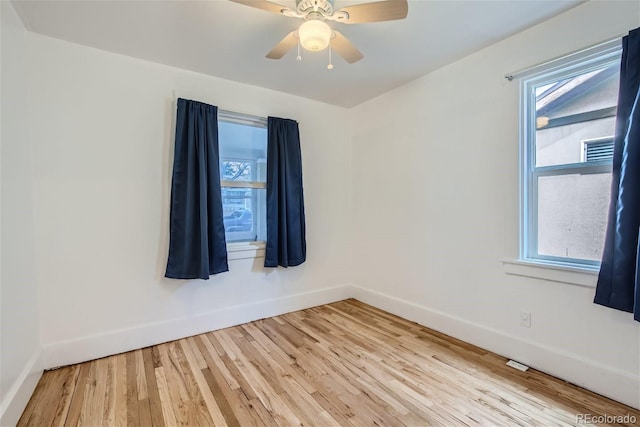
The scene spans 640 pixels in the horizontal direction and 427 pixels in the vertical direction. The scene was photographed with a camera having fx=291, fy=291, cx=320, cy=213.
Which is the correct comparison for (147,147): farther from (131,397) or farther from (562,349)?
(562,349)

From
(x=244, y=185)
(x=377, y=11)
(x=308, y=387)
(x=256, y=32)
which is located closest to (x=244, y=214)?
(x=244, y=185)

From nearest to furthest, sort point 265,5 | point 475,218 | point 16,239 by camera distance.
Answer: point 265,5
point 16,239
point 475,218

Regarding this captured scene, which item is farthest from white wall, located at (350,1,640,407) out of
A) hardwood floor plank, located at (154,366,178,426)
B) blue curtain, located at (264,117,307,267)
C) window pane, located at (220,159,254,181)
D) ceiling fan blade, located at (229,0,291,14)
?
hardwood floor plank, located at (154,366,178,426)

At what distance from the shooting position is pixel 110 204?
239 centimetres

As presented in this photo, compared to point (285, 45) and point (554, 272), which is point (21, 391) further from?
point (554, 272)

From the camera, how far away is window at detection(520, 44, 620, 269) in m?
1.91

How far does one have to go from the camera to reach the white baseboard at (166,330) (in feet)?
7.28

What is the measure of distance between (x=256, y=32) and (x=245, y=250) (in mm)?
1967

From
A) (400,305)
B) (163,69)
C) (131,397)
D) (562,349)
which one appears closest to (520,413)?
(562,349)

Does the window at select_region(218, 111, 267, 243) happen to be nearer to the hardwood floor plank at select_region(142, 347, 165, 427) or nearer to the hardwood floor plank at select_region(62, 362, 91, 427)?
the hardwood floor plank at select_region(142, 347, 165, 427)

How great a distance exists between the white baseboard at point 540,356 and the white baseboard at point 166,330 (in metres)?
1.22

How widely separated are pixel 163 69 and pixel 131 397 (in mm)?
2567

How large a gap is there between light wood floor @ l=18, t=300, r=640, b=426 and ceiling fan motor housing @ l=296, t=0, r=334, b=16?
7.59ft

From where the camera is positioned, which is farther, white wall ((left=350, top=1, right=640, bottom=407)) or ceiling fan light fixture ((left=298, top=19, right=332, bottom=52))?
white wall ((left=350, top=1, right=640, bottom=407))
